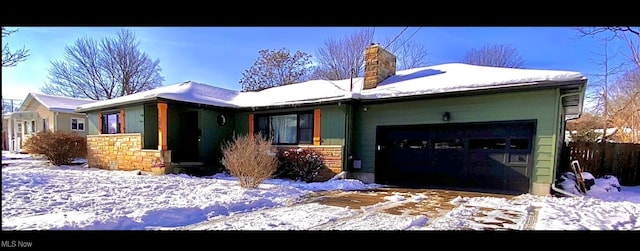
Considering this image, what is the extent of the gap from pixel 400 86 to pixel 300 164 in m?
3.16

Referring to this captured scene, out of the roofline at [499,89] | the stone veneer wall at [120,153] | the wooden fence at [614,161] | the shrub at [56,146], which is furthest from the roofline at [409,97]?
the wooden fence at [614,161]

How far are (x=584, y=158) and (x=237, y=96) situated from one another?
10.6 meters

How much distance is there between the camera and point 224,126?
9.28 metres

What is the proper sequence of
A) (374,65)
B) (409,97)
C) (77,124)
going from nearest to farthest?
(409,97) → (374,65) → (77,124)

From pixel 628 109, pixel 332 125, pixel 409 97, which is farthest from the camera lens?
pixel 628 109

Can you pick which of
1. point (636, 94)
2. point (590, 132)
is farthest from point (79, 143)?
point (636, 94)

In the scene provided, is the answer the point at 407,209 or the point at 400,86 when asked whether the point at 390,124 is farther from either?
the point at 407,209

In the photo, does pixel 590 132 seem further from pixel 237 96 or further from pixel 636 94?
pixel 237 96

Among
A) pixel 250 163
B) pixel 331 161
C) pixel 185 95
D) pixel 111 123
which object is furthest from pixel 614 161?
pixel 111 123

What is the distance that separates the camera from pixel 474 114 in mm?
6250

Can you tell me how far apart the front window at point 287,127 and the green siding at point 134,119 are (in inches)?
128

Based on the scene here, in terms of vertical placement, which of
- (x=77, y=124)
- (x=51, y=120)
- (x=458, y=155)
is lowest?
(x=458, y=155)

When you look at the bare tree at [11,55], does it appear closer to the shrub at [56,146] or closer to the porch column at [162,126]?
the porch column at [162,126]

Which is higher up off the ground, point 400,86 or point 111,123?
point 400,86
